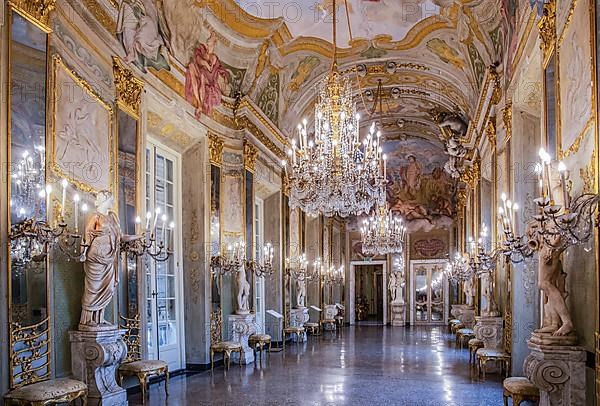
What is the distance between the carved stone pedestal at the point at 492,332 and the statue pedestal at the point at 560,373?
256 inches

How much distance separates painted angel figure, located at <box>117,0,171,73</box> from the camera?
9.74m

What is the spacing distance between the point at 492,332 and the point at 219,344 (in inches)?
211

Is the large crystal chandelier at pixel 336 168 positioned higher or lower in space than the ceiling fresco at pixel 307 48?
lower

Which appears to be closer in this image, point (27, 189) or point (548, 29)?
point (27, 189)

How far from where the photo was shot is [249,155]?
1540cm

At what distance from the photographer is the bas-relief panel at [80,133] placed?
774cm

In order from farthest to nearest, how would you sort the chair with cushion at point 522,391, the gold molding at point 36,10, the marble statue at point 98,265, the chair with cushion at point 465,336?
the chair with cushion at point 465,336, the marble statue at point 98,265, the chair with cushion at point 522,391, the gold molding at point 36,10

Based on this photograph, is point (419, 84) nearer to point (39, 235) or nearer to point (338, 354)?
point (338, 354)

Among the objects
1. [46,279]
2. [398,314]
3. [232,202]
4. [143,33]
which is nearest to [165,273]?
[232,202]

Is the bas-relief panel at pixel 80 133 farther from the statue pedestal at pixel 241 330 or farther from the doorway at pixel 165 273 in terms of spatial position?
the statue pedestal at pixel 241 330

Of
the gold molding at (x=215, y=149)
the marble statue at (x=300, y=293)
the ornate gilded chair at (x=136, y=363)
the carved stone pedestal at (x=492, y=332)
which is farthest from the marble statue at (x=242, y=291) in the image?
the marble statue at (x=300, y=293)

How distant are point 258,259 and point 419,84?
730 cm

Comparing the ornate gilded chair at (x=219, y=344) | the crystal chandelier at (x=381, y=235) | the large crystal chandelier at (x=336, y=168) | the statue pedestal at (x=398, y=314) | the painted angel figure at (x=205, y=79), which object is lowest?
the statue pedestal at (x=398, y=314)

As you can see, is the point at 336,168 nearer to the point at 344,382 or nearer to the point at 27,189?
the point at 344,382
